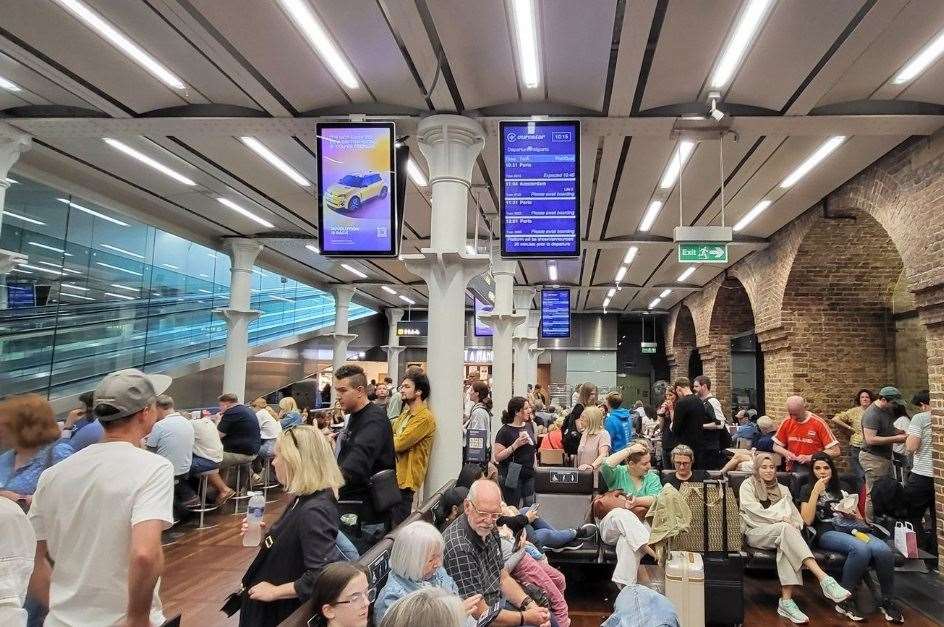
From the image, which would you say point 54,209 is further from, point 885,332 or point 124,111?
point 885,332

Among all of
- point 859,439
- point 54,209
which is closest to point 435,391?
point 859,439

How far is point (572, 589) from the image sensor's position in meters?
5.30

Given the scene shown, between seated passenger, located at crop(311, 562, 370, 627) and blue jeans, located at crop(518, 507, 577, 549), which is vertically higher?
seated passenger, located at crop(311, 562, 370, 627)

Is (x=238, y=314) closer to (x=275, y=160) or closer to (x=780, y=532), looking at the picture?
(x=275, y=160)

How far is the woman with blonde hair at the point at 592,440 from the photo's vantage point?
6.75 meters

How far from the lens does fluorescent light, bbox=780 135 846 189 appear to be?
21.5 ft

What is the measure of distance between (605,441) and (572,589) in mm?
1974

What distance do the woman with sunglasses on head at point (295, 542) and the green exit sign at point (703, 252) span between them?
17.8ft

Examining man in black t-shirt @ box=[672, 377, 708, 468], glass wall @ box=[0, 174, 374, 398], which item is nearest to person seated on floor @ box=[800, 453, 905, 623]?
man in black t-shirt @ box=[672, 377, 708, 468]

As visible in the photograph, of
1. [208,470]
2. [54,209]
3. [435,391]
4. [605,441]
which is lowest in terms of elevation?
[208,470]

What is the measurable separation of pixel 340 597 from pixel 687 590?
316 centimetres

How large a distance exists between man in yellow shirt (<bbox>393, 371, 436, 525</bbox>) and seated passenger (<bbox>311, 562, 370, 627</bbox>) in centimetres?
279

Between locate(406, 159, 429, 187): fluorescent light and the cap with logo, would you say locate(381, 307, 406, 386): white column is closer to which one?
locate(406, 159, 429, 187): fluorescent light

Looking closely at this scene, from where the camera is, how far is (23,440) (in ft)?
9.81
